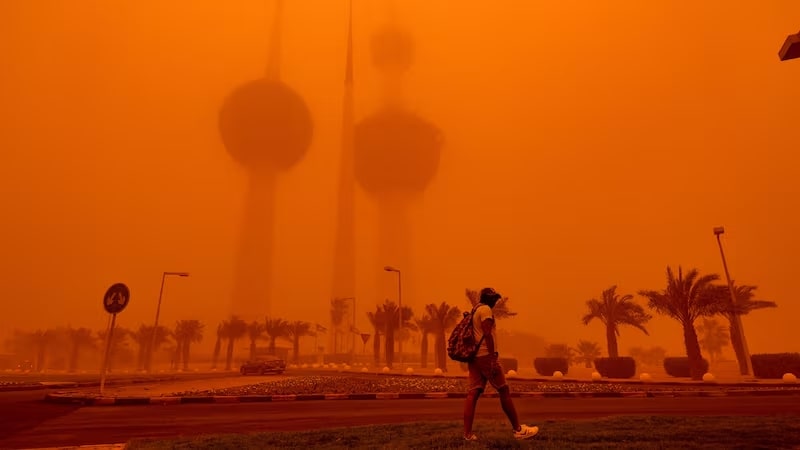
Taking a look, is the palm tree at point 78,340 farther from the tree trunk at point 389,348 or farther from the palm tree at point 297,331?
the tree trunk at point 389,348

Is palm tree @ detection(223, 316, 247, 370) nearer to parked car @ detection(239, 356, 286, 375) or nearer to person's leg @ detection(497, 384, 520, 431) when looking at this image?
parked car @ detection(239, 356, 286, 375)

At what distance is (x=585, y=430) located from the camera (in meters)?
7.20

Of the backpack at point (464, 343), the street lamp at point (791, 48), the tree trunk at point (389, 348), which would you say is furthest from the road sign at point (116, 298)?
the tree trunk at point (389, 348)

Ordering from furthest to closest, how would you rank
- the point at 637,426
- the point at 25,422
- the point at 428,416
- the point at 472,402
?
1. the point at 428,416
2. the point at 25,422
3. the point at 637,426
4. the point at 472,402

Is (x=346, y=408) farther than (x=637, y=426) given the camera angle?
Yes

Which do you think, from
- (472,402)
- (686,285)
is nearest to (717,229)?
(686,285)

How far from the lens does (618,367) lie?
108ft

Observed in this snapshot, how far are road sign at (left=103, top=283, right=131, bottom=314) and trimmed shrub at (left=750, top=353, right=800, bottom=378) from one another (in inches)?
1320

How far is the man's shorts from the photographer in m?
6.61

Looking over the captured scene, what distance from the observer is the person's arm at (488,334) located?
668 centimetres

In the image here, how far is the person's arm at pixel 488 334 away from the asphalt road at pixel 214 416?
115 inches

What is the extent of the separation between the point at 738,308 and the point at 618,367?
10359 mm

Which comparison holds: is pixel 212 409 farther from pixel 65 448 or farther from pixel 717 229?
pixel 717 229

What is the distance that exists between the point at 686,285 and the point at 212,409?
101 feet
